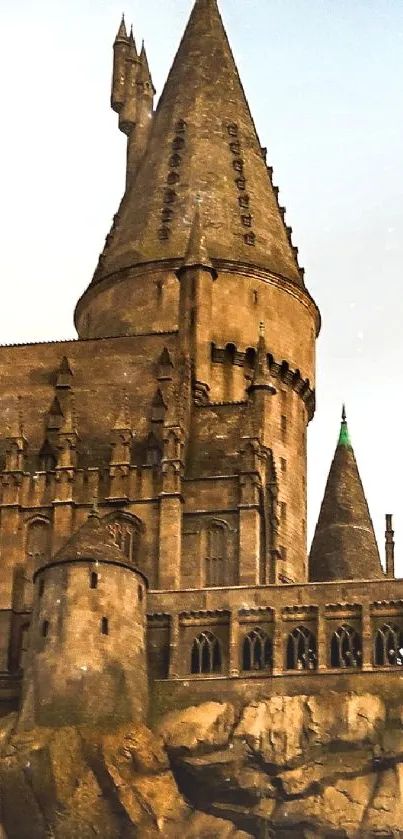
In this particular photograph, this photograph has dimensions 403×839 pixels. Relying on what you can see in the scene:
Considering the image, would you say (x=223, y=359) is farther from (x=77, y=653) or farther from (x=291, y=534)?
(x=77, y=653)

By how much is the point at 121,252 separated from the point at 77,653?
30712 mm

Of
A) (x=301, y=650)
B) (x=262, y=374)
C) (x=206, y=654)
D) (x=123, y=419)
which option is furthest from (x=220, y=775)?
(x=262, y=374)

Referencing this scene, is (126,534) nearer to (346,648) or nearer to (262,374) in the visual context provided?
(262,374)

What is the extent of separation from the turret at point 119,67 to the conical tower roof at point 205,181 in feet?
11.4

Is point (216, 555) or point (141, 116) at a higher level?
point (141, 116)

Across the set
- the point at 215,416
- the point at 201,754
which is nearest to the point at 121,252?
the point at 215,416

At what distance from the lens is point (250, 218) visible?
9819 cm

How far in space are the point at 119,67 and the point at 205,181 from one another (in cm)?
1441

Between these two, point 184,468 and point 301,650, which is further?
point 184,468

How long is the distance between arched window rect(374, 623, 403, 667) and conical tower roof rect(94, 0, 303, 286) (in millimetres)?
26689

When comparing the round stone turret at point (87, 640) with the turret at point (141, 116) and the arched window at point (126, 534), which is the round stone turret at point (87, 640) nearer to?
the arched window at point (126, 534)

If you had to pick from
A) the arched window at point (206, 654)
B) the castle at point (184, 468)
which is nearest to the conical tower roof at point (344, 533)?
the castle at point (184, 468)

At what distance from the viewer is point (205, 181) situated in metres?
98.9

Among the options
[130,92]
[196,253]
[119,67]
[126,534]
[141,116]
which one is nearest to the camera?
[126,534]
